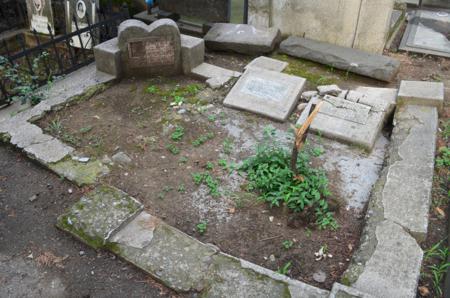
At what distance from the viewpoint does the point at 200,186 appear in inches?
139

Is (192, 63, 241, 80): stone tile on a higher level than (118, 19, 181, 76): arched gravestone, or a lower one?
lower

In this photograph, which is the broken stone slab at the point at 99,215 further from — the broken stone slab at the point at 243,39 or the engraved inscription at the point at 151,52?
the broken stone slab at the point at 243,39

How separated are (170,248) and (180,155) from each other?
126 cm

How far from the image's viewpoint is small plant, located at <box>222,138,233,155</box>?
3.92 meters

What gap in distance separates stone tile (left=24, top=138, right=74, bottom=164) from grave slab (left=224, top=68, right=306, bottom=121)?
184 cm

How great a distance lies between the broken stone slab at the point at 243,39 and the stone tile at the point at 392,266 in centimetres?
345

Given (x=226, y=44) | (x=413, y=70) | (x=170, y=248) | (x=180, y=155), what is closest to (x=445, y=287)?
(x=170, y=248)

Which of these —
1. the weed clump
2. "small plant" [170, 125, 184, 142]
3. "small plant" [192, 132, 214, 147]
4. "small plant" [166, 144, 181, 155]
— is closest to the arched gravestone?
"small plant" [170, 125, 184, 142]

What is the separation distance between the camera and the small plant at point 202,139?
13.1ft

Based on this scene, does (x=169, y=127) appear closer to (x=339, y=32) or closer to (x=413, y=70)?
(x=339, y=32)

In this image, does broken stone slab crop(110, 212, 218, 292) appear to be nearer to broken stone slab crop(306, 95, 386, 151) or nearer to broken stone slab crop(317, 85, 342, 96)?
broken stone slab crop(306, 95, 386, 151)

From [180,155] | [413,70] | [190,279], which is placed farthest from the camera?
[413,70]

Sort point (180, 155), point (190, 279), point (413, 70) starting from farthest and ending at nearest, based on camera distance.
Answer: point (413, 70) < point (180, 155) < point (190, 279)

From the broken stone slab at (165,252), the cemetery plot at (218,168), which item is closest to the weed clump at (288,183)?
the cemetery plot at (218,168)
